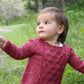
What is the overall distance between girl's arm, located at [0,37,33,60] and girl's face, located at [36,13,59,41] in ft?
0.52

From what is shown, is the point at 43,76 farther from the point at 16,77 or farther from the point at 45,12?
the point at 16,77

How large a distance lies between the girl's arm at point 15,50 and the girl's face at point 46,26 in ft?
0.52

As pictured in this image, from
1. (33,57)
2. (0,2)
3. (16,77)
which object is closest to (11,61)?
(16,77)

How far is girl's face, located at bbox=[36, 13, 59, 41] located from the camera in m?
1.53

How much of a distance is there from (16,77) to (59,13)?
125 centimetres

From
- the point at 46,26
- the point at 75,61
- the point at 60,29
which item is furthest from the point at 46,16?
the point at 75,61

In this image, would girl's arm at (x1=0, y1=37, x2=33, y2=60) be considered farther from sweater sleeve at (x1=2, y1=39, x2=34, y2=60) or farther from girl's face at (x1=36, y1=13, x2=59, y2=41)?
girl's face at (x1=36, y1=13, x2=59, y2=41)

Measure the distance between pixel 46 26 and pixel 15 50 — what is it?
40 centimetres

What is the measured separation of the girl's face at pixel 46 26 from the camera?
1528 millimetres

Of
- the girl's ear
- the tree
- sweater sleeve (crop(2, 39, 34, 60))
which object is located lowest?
the tree

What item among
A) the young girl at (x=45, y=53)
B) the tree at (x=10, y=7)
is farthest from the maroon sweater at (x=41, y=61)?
Answer: the tree at (x=10, y=7)

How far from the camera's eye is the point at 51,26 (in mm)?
1549

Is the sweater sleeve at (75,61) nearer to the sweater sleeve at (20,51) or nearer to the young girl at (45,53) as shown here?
the young girl at (45,53)

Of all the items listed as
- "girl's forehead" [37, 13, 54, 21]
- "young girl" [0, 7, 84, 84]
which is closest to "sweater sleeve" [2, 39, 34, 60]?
"young girl" [0, 7, 84, 84]
